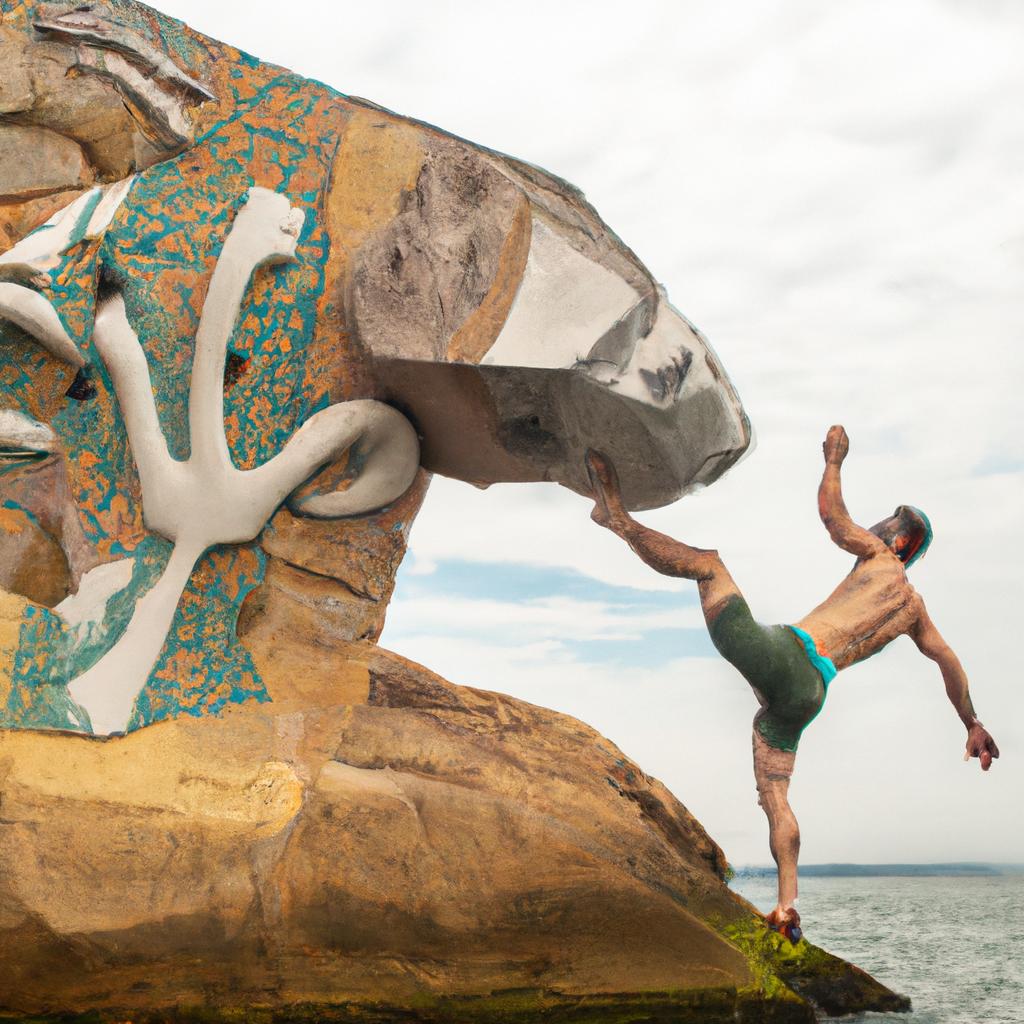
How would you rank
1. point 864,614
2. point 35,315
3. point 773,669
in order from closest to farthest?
point 35,315 < point 773,669 < point 864,614

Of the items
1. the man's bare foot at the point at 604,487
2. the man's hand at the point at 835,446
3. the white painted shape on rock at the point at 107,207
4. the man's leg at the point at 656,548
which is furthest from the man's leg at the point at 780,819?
the white painted shape on rock at the point at 107,207

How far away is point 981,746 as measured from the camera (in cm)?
573

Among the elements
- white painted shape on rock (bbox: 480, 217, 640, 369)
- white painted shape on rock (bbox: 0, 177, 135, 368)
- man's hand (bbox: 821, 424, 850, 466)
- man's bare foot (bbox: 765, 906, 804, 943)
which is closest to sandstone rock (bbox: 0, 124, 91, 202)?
white painted shape on rock (bbox: 0, 177, 135, 368)

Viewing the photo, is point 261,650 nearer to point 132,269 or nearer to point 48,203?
point 132,269

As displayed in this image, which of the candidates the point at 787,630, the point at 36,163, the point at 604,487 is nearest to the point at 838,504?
the point at 787,630

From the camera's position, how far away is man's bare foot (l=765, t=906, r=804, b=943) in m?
4.91

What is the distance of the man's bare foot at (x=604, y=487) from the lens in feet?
17.1

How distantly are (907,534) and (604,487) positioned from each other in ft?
4.71

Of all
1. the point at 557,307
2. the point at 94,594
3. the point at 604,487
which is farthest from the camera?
the point at 604,487

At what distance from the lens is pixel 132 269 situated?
4.92m

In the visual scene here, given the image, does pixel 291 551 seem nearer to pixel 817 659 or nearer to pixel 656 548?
pixel 656 548

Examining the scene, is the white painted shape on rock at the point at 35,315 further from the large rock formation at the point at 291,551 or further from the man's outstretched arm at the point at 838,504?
the man's outstretched arm at the point at 838,504

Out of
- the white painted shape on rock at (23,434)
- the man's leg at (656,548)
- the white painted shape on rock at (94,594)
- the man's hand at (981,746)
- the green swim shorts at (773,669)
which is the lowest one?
the man's hand at (981,746)

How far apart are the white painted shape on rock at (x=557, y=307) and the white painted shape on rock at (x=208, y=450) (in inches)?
24.1
